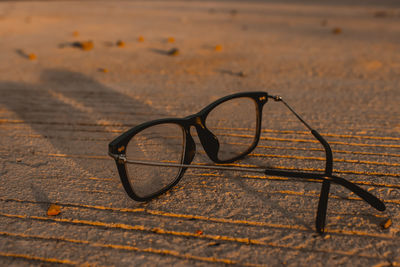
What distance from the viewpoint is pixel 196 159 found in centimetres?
194

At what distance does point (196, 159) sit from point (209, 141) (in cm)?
24

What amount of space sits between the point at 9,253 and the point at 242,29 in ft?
21.0

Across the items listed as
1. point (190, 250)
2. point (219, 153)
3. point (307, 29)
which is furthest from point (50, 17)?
point (190, 250)

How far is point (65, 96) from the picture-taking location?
302cm

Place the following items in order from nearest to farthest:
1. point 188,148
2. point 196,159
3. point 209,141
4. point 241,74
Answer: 1. point 188,148
2. point 209,141
3. point 196,159
4. point 241,74

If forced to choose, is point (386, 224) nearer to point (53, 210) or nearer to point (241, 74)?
point (53, 210)

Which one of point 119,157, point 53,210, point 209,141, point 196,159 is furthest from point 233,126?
point 53,210

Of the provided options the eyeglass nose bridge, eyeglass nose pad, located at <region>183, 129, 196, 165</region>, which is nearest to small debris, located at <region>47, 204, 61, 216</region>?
eyeglass nose pad, located at <region>183, 129, 196, 165</region>

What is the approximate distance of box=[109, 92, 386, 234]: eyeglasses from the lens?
4.35 feet

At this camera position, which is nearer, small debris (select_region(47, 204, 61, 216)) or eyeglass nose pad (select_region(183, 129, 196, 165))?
small debris (select_region(47, 204, 61, 216))

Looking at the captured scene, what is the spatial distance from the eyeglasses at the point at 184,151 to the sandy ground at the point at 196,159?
0.29 ft

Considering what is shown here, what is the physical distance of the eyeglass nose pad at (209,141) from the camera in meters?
1.70

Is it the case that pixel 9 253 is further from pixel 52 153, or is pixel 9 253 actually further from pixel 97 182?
pixel 52 153

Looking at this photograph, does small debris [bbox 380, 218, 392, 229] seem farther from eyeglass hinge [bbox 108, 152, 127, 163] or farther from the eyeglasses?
eyeglass hinge [bbox 108, 152, 127, 163]
